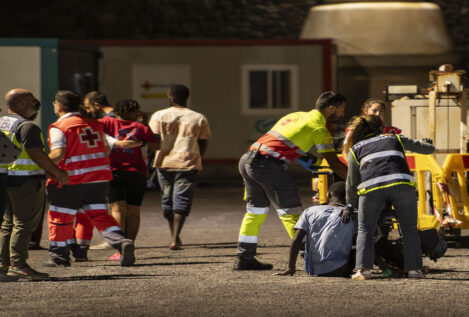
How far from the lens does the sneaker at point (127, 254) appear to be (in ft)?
32.8

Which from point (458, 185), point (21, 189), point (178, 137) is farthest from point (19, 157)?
point (458, 185)

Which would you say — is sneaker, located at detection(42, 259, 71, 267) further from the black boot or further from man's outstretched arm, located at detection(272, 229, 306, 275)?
man's outstretched arm, located at detection(272, 229, 306, 275)

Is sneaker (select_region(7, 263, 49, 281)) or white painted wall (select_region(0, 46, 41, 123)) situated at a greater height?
white painted wall (select_region(0, 46, 41, 123))

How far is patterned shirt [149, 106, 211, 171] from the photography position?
11766 millimetres

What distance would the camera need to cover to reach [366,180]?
9008mm

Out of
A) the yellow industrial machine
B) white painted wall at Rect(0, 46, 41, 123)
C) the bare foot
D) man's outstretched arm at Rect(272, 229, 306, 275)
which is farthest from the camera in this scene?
white painted wall at Rect(0, 46, 41, 123)

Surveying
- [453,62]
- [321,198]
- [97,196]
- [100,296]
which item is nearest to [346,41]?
[453,62]

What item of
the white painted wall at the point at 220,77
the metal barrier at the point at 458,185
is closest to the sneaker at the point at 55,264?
the metal barrier at the point at 458,185

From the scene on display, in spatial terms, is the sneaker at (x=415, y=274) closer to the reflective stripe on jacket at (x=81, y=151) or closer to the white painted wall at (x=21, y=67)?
the reflective stripe on jacket at (x=81, y=151)

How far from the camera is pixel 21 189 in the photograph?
30.0 ft

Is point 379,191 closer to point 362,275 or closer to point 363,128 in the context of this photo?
point 363,128

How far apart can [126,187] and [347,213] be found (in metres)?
2.80

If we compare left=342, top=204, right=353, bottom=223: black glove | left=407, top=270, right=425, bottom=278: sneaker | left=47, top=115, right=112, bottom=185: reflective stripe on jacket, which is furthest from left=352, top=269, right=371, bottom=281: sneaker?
left=47, top=115, right=112, bottom=185: reflective stripe on jacket

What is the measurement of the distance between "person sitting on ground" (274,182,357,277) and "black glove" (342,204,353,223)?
0.17 feet
